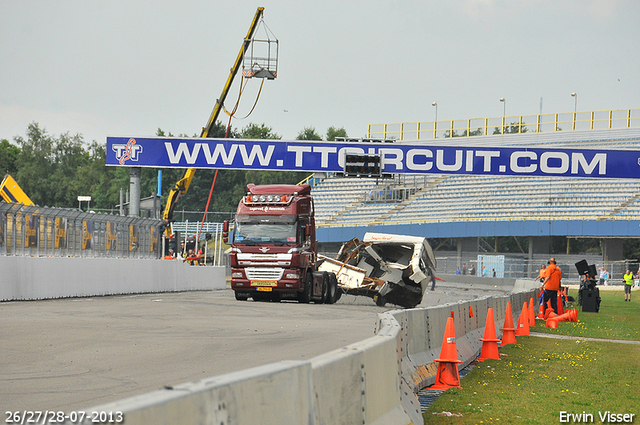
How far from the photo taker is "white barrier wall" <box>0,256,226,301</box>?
22.6 meters

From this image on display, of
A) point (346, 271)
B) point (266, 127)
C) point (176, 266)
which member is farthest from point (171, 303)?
point (266, 127)

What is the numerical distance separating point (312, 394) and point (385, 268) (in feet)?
79.3

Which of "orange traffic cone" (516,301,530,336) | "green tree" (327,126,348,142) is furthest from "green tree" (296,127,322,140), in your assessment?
"orange traffic cone" (516,301,530,336)

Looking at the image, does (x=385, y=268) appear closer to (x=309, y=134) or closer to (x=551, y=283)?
(x=551, y=283)

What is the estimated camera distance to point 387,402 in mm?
6609

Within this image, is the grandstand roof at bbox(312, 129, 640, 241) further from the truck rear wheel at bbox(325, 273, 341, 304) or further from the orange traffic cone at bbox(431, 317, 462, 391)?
the orange traffic cone at bbox(431, 317, 462, 391)

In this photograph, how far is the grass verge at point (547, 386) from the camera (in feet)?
27.7

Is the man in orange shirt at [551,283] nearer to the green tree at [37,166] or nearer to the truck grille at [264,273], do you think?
the truck grille at [264,273]

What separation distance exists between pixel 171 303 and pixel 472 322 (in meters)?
11.7

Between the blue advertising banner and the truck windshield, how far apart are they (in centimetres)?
942

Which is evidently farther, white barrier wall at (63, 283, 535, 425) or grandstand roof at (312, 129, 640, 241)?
grandstand roof at (312, 129, 640, 241)

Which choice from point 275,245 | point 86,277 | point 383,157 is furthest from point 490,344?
point 383,157

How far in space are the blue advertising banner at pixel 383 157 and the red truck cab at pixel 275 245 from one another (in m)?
8.90

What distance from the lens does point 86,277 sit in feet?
85.9
